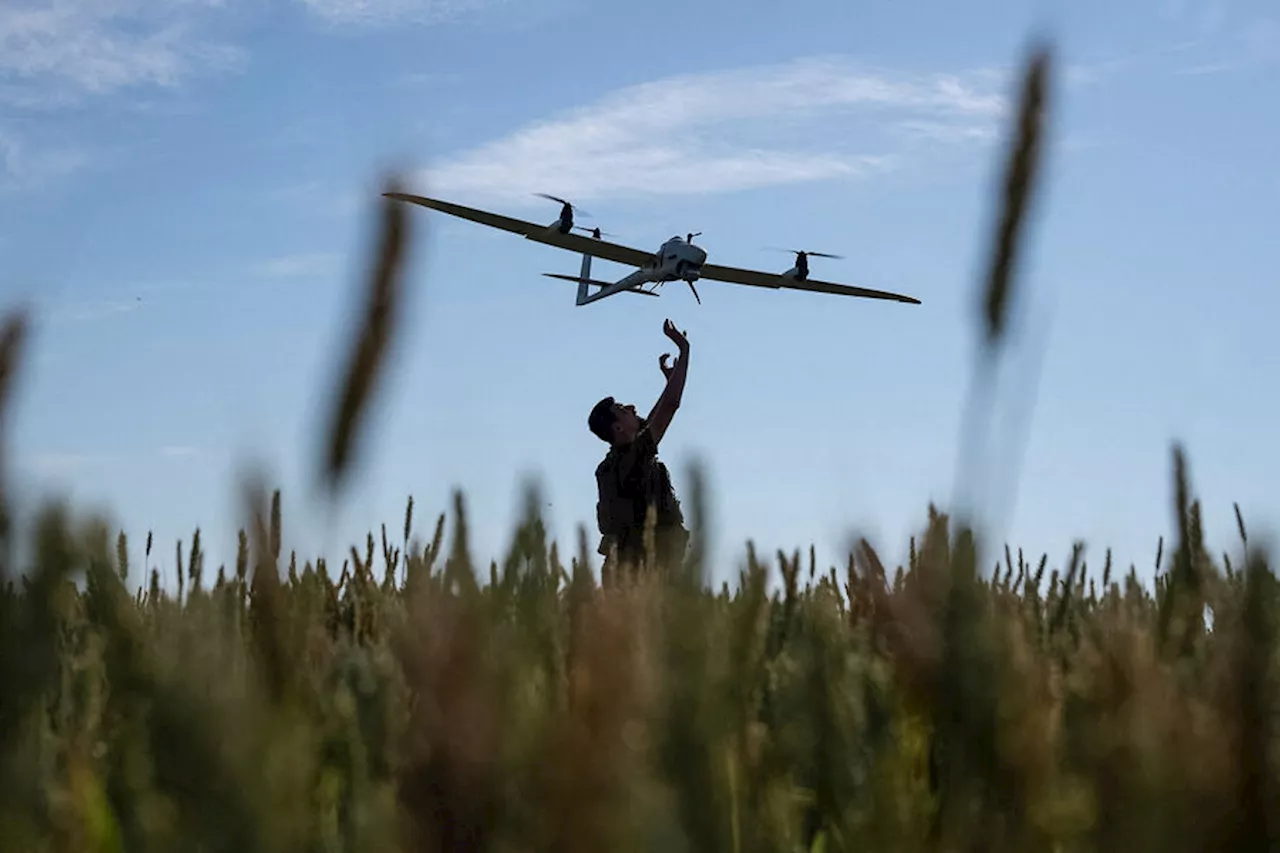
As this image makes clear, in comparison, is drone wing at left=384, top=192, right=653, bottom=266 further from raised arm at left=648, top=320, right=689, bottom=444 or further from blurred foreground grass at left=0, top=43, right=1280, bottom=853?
blurred foreground grass at left=0, top=43, right=1280, bottom=853

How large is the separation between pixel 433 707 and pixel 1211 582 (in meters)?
1.14

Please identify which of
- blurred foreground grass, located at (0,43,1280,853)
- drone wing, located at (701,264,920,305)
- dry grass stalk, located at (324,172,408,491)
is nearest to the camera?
blurred foreground grass, located at (0,43,1280,853)

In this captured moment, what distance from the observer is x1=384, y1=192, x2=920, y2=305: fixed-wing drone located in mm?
29734

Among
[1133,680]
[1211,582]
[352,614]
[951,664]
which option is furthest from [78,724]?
[352,614]

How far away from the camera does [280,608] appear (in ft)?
3.66

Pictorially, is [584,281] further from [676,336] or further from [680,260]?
[676,336]

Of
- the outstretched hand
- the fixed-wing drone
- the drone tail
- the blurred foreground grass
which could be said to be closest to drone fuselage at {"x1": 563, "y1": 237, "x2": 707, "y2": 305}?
the fixed-wing drone

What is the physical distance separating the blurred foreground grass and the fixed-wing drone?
85.2 ft

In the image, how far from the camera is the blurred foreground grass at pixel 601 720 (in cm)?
→ 79

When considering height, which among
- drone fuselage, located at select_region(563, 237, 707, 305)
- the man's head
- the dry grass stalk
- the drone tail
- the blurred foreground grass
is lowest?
the blurred foreground grass

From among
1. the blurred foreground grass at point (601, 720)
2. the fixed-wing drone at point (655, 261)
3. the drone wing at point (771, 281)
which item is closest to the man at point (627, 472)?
the blurred foreground grass at point (601, 720)

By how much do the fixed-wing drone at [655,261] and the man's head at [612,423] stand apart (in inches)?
692

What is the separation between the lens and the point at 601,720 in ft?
2.67

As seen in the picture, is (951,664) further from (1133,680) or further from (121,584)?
(121,584)
